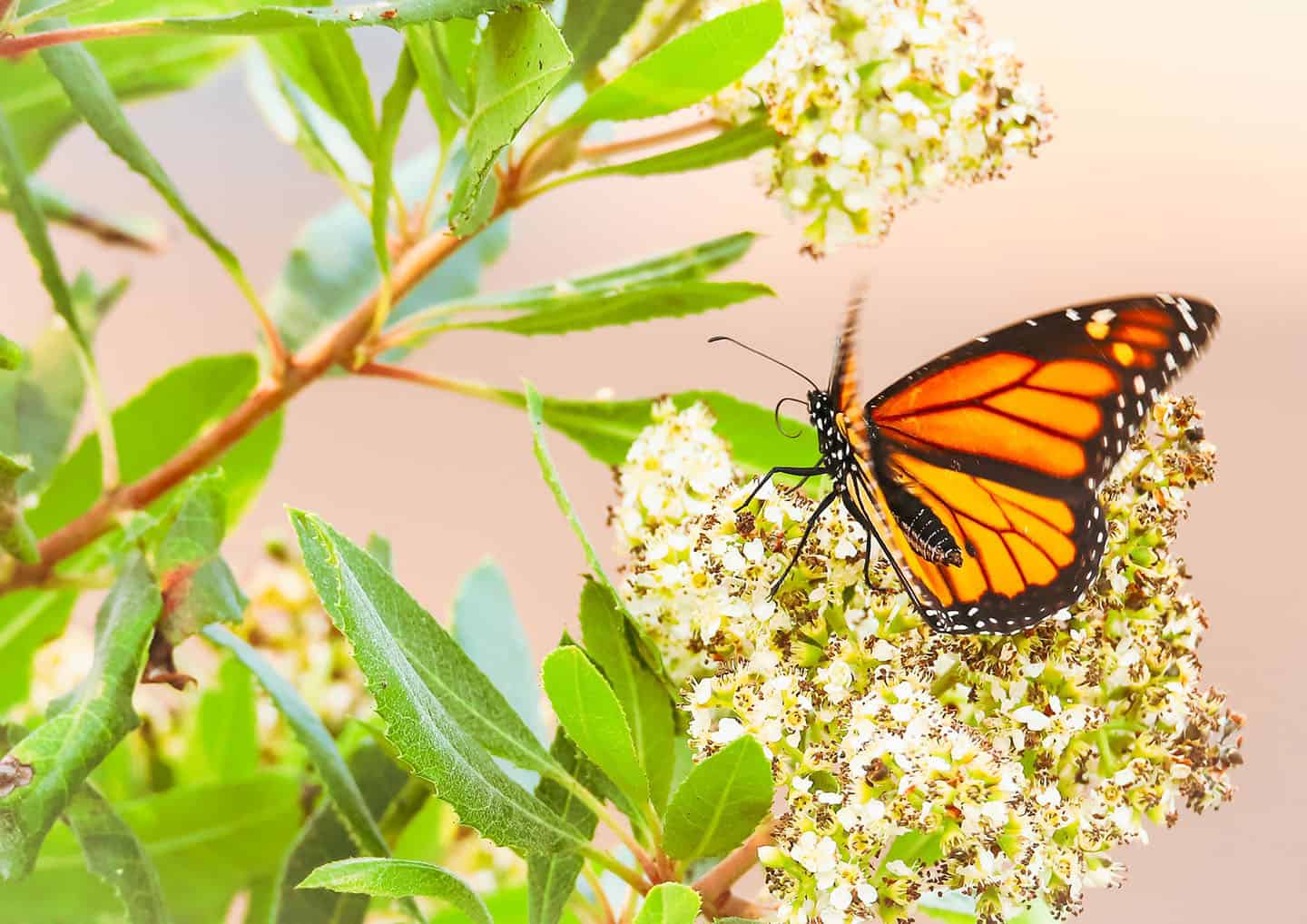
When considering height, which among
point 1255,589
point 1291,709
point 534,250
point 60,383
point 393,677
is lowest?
point 393,677

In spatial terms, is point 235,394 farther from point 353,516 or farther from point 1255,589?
point 1255,589

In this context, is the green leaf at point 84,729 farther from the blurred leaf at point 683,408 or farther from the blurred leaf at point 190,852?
the blurred leaf at point 683,408

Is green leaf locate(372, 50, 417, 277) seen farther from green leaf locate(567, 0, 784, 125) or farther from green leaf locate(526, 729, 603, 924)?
green leaf locate(526, 729, 603, 924)

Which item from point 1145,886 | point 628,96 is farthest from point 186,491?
point 1145,886

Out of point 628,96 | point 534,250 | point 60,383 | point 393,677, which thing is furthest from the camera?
point 534,250

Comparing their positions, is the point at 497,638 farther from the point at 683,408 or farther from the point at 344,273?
the point at 344,273

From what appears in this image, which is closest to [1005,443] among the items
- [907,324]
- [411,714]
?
[411,714]
